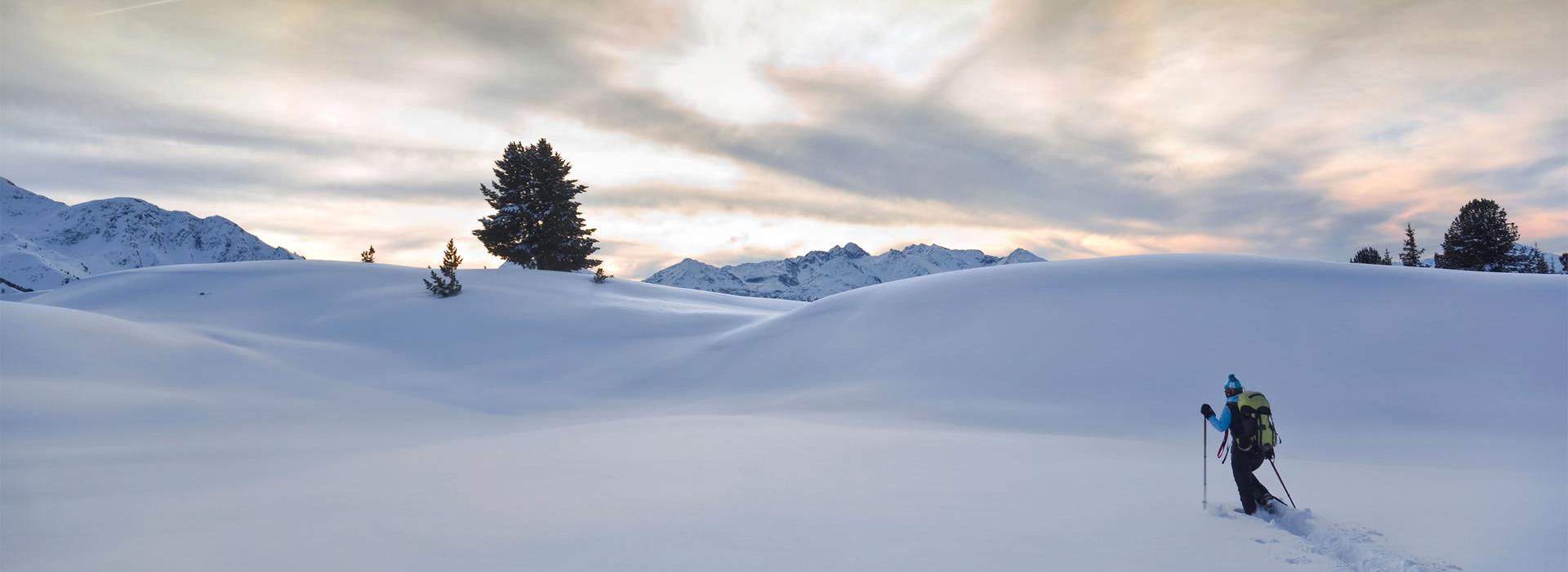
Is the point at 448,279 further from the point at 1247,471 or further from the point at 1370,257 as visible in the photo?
the point at 1370,257

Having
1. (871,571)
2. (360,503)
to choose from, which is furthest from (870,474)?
(360,503)

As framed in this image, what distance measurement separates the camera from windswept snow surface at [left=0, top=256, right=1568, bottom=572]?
6516 mm

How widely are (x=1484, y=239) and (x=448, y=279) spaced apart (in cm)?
7063

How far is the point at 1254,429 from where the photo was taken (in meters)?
8.00

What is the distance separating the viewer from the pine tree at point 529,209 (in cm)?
4134

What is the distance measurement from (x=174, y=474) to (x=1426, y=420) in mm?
21571

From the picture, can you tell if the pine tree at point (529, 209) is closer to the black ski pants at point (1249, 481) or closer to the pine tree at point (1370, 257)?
the black ski pants at point (1249, 481)

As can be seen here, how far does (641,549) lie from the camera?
6098 mm

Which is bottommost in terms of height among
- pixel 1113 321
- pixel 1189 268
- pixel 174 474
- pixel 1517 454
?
pixel 174 474

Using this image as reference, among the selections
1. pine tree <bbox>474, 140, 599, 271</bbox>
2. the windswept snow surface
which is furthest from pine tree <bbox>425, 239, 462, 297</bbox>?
pine tree <bbox>474, 140, 599, 271</bbox>

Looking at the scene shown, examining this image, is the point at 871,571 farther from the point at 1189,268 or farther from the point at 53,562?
the point at 1189,268

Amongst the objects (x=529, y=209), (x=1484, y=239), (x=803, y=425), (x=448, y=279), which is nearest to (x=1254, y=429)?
(x=803, y=425)

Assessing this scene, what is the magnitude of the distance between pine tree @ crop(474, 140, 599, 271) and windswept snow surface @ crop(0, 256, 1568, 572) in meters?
12.1

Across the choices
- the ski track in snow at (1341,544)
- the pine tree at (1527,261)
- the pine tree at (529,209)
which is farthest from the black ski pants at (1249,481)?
the pine tree at (1527,261)
